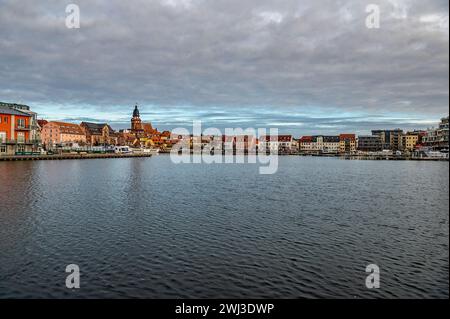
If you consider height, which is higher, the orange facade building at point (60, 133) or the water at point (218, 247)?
the orange facade building at point (60, 133)

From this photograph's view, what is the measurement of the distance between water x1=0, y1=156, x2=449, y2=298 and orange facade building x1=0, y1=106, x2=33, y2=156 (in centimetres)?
6156

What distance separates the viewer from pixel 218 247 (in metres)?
21.2

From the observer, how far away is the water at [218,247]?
15.8 m

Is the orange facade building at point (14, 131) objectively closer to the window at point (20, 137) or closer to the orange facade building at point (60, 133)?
the window at point (20, 137)

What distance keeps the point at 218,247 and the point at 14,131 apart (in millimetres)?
92742

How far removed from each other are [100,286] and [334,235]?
52.4 ft

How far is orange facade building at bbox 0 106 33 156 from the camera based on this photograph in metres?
88.9

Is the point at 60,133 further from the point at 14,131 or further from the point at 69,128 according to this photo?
the point at 14,131

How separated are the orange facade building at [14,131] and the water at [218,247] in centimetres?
6156

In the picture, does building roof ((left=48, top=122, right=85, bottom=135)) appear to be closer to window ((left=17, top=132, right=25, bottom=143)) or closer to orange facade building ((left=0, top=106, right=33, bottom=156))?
orange facade building ((left=0, top=106, right=33, bottom=156))

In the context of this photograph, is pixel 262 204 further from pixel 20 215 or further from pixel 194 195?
pixel 20 215

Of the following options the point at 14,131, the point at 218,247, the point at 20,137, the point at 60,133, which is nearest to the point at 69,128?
the point at 60,133

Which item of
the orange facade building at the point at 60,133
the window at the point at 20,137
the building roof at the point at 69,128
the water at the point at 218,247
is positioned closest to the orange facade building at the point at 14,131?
the window at the point at 20,137
